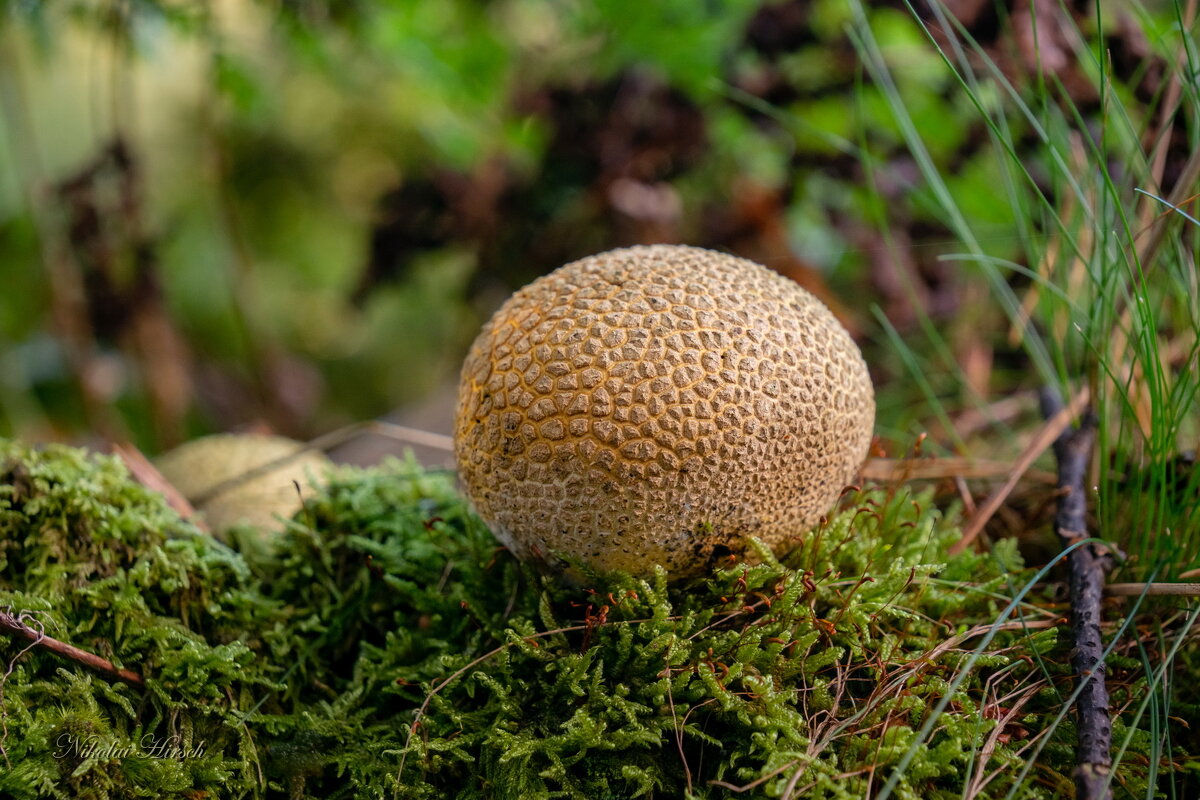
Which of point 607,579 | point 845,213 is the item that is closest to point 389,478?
point 607,579

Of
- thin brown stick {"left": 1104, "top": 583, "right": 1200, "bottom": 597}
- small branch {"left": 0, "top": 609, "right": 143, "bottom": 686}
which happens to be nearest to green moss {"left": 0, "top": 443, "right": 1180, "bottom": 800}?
small branch {"left": 0, "top": 609, "right": 143, "bottom": 686}

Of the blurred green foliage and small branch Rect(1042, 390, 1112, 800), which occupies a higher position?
the blurred green foliage

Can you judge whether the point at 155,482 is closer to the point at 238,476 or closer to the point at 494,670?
the point at 238,476

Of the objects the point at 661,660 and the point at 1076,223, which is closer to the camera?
the point at 661,660

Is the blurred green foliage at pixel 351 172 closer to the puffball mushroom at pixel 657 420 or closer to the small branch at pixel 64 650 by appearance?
the puffball mushroom at pixel 657 420

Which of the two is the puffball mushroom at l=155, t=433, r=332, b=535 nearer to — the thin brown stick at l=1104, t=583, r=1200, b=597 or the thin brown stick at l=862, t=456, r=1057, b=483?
the thin brown stick at l=862, t=456, r=1057, b=483

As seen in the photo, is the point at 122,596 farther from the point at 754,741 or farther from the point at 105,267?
the point at 105,267
